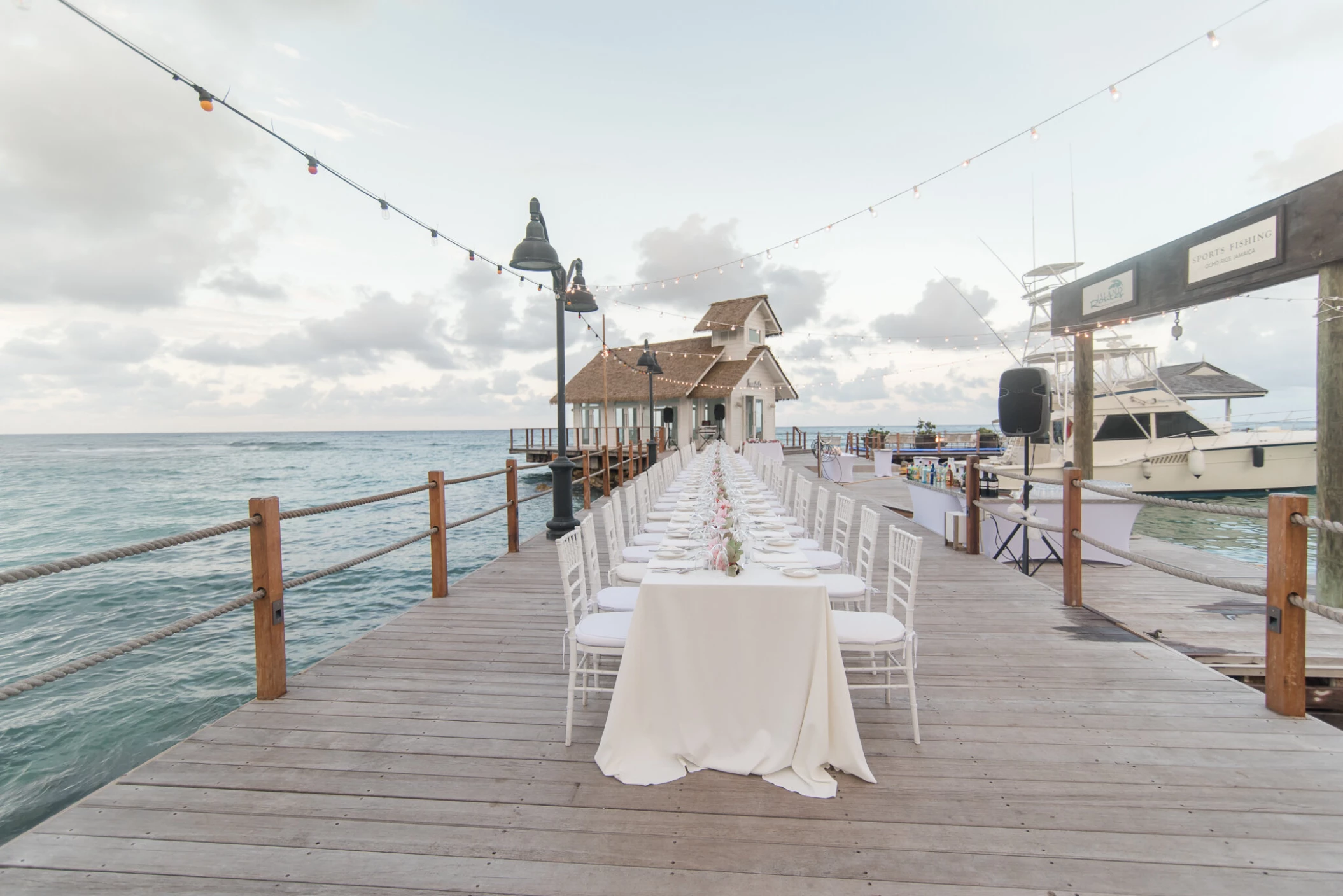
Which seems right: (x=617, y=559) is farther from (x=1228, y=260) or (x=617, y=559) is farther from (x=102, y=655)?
(x=1228, y=260)

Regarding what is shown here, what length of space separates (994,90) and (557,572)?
9.45m

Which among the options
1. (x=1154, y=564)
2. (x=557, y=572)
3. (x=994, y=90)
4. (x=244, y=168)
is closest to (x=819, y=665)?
(x=1154, y=564)

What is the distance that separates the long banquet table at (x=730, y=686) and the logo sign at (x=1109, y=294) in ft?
23.7

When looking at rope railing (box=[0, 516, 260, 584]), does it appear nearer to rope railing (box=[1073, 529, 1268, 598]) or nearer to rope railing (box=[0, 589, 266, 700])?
rope railing (box=[0, 589, 266, 700])

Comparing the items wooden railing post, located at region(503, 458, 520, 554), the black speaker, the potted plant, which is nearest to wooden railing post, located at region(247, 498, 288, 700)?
wooden railing post, located at region(503, 458, 520, 554)

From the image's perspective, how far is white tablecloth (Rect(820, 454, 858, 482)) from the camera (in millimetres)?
15820

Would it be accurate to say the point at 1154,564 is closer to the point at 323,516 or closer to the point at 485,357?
the point at 323,516

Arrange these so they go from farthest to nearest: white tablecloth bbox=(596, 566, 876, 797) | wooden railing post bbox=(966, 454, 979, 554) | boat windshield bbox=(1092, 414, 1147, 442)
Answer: boat windshield bbox=(1092, 414, 1147, 442) → wooden railing post bbox=(966, 454, 979, 554) → white tablecloth bbox=(596, 566, 876, 797)

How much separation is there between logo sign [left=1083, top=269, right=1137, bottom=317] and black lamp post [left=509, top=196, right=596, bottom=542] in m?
6.54

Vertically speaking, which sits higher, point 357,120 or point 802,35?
point 802,35

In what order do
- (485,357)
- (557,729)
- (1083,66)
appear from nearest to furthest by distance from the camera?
(557,729) → (1083,66) → (485,357)

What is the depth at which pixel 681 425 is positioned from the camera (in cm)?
2330

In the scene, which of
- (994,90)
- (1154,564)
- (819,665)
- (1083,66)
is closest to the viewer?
(819,665)

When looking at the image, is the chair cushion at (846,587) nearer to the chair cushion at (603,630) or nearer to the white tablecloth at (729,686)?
the white tablecloth at (729,686)
